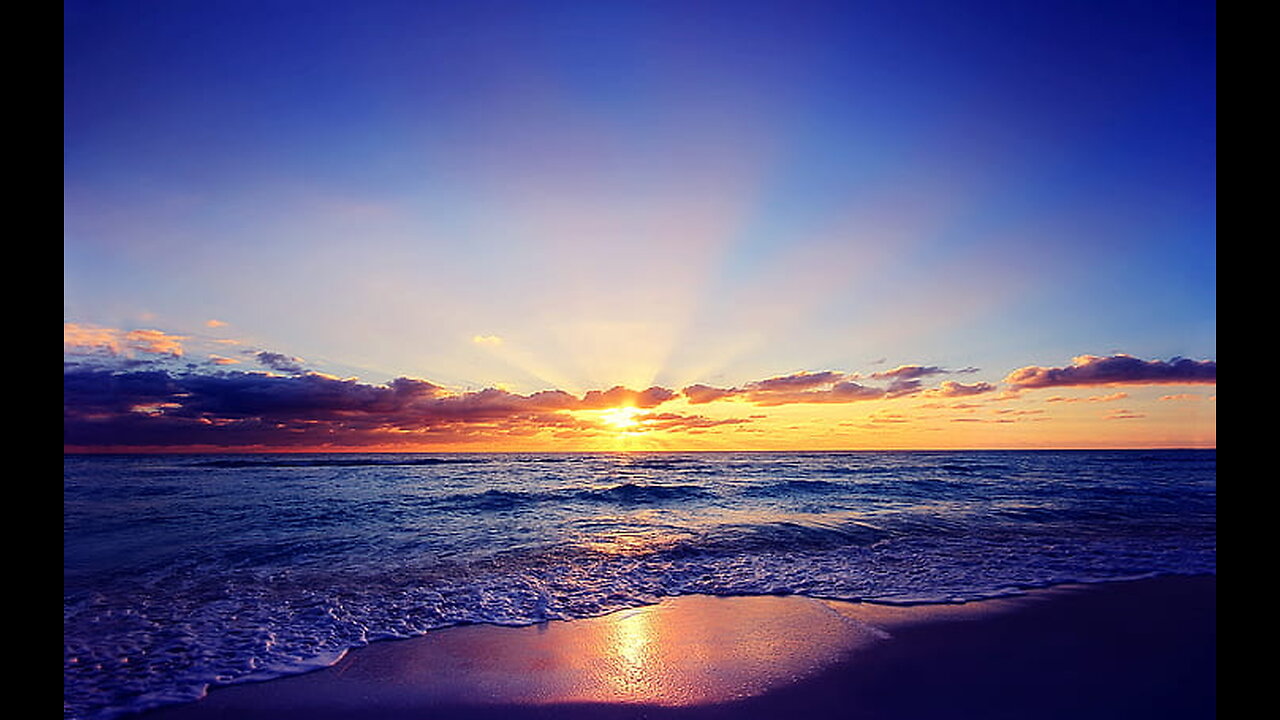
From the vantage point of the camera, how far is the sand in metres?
4.68

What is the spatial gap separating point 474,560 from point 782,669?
248 inches

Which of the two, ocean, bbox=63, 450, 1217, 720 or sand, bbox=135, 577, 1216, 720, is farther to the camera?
ocean, bbox=63, 450, 1217, 720

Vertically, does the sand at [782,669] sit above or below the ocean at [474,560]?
above

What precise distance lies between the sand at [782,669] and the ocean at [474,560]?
58 centimetres

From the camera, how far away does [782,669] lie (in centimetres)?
527

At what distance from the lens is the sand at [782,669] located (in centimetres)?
Answer: 468

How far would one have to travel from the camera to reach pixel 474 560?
32.6ft

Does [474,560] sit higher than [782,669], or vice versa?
[782,669]

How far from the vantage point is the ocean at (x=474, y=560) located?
20.5ft

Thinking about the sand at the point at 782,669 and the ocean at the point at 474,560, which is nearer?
the sand at the point at 782,669

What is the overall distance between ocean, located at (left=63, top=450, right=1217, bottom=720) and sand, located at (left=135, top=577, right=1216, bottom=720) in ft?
1.91

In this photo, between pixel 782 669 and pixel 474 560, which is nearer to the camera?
pixel 782 669
